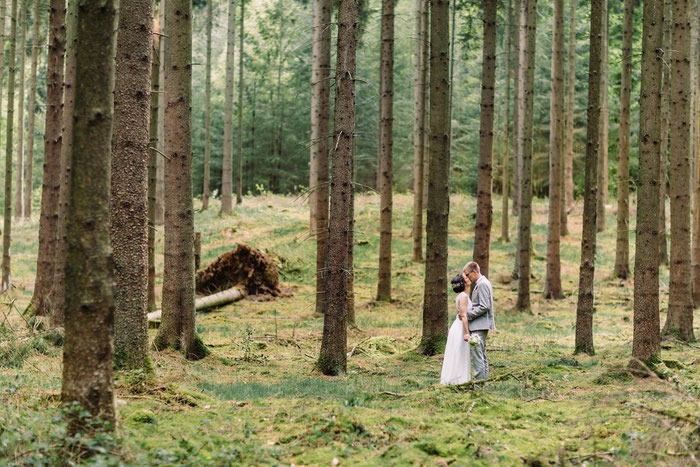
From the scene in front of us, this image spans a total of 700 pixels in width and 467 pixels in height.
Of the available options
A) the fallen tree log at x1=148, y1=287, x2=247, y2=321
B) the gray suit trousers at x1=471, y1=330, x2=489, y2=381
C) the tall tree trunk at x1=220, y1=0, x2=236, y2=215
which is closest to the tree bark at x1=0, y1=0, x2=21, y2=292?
the fallen tree log at x1=148, y1=287, x2=247, y2=321

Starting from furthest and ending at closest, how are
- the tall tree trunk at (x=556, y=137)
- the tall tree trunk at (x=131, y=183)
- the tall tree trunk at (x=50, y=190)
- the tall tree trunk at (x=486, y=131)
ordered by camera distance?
1. the tall tree trunk at (x=556, y=137)
2. the tall tree trunk at (x=486, y=131)
3. the tall tree trunk at (x=50, y=190)
4. the tall tree trunk at (x=131, y=183)

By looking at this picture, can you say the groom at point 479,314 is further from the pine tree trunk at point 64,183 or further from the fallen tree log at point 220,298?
the fallen tree log at point 220,298

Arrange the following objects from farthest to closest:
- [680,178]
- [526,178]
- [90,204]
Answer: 1. [526,178]
2. [680,178]
3. [90,204]

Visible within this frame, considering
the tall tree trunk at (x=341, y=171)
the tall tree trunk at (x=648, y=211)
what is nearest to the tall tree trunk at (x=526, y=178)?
the tall tree trunk at (x=648, y=211)

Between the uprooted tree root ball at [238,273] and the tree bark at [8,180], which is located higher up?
the tree bark at [8,180]

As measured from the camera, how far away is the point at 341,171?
8.97 metres

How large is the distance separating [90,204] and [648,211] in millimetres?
7300

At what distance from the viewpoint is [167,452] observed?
4.77 metres

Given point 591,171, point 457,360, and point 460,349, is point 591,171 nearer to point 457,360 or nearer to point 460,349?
point 460,349

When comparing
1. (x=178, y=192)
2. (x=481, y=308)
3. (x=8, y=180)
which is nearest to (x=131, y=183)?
(x=178, y=192)

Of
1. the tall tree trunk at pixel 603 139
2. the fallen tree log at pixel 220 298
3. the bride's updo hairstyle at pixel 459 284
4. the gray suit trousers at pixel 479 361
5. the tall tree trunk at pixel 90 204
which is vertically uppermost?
the tall tree trunk at pixel 603 139

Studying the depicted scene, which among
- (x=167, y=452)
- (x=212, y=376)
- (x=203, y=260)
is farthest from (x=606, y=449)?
(x=203, y=260)

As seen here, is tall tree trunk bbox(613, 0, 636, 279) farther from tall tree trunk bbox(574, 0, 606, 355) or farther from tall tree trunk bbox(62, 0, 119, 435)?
tall tree trunk bbox(62, 0, 119, 435)

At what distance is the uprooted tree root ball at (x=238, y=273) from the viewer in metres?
17.9
